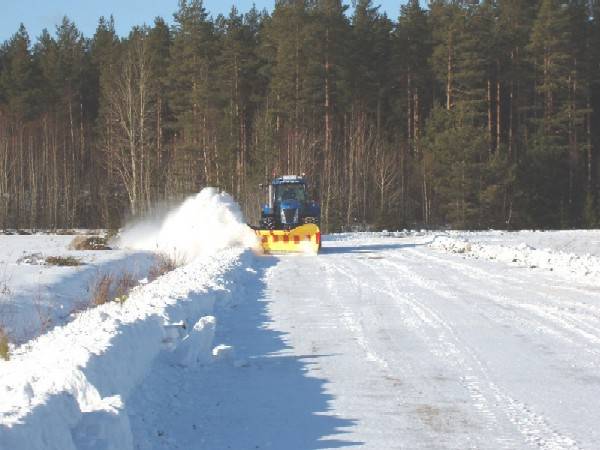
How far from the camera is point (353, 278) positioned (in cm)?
1597

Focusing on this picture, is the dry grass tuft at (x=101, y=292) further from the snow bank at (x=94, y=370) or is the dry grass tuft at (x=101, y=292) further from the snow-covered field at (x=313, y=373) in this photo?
the snow bank at (x=94, y=370)

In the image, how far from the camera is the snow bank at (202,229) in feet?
84.2

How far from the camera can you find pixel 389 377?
7.14 meters

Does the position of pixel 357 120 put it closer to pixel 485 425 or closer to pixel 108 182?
pixel 108 182

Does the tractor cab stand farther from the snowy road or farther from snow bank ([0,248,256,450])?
snow bank ([0,248,256,450])

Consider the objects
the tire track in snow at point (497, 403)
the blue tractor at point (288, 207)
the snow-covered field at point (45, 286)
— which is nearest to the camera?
the tire track in snow at point (497, 403)

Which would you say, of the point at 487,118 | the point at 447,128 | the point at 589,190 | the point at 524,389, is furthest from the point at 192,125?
the point at 524,389

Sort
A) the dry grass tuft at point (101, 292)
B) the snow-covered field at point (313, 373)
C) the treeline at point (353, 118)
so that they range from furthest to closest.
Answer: the treeline at point (353, 118)
the dry grass tuft at point (101, 292)
the snow-covered field at point (313, 373)

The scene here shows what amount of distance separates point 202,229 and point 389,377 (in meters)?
19.6

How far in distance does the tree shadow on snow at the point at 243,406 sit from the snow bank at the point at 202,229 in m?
16.8

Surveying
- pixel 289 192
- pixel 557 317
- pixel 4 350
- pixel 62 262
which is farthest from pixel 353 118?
pixel 4 350

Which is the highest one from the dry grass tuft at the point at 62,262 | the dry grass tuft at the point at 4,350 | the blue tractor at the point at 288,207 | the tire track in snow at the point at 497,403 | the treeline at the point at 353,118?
the treeline at the point at 353,118

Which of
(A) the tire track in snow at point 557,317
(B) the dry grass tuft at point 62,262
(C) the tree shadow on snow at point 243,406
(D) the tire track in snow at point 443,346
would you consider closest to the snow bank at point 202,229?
(B) the dry grass tuft at point 62,262

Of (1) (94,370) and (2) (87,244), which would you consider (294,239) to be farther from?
(1) (94,370)
